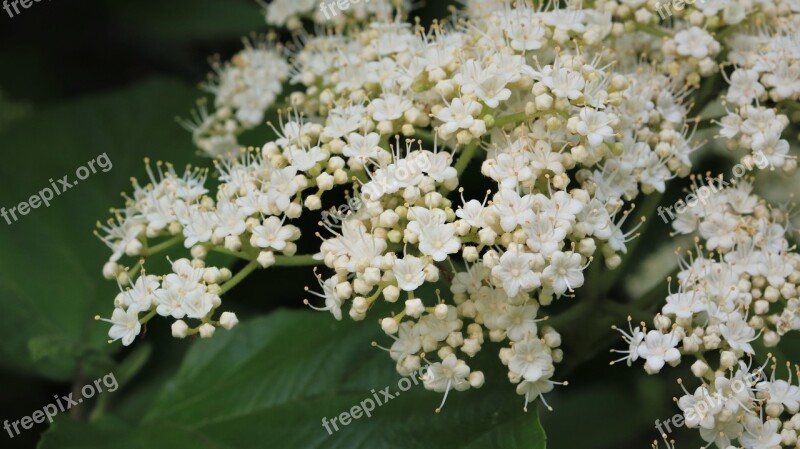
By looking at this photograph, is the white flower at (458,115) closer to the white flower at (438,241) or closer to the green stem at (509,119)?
the green stem at (509,119)

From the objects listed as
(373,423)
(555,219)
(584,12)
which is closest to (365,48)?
(584,12)

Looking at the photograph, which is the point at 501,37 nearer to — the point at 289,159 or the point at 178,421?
the point at 289,159

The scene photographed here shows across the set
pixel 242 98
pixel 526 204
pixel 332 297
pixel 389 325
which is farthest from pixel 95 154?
pixel 526 204

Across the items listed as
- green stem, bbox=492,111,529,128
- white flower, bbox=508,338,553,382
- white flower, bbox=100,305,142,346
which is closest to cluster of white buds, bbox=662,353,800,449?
white flower, bbox=508,338,553,382

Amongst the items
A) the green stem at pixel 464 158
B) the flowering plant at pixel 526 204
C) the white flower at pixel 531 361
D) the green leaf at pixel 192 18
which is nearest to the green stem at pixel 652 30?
the flowering plant at pixel 526 204

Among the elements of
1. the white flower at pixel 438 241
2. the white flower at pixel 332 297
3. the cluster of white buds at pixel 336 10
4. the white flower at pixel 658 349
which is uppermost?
the cluster of white buds at pixel 336 10

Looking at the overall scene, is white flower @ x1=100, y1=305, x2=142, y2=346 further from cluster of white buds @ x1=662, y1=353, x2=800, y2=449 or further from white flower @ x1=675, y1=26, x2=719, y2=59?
white flower @ x1=675, y1=26, x2=719, y2=59
